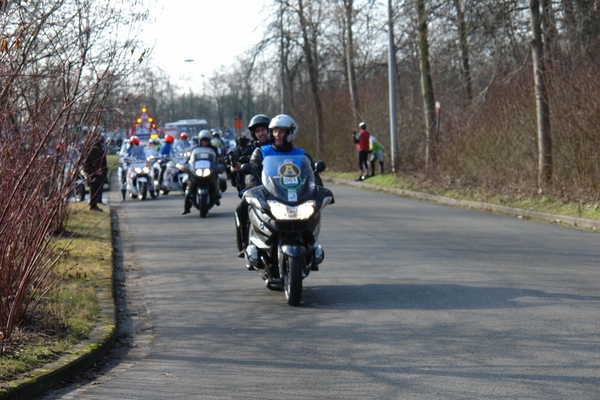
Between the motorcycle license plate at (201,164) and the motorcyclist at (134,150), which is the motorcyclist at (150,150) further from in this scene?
the motorcycle license plate at (201,164)

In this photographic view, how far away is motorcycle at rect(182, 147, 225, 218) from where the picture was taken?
65.8ft

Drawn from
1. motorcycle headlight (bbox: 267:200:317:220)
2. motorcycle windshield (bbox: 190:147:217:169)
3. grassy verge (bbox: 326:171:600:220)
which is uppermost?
motorcycle windshield (bbox: 190:147:217:169)

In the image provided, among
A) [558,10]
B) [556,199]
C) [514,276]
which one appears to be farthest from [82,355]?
[558,10]

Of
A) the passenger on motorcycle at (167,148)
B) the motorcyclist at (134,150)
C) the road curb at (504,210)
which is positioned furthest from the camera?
the passenger on motorcycle at (167,148)

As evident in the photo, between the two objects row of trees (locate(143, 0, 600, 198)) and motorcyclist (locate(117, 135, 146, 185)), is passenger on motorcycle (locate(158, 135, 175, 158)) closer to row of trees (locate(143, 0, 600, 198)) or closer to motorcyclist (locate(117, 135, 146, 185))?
motorcyclist (locate(117, 135, 146, 185))

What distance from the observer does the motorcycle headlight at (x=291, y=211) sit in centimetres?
912

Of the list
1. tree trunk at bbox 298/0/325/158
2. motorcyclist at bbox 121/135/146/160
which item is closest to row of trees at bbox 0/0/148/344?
motorcyclist at bbox 121/135/146/160

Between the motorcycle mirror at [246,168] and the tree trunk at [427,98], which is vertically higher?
the tree trunk at [427,98]

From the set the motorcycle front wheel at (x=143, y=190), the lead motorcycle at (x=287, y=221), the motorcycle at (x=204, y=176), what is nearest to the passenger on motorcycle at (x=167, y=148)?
the motorcycle front wheel at (x=143, y=190)

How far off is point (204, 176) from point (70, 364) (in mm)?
13452

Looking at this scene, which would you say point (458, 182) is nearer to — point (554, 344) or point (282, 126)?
point (282, 126)

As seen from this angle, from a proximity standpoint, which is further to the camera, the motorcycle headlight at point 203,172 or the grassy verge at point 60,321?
the motorcycle headlight at point 203,172

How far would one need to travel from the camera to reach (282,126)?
386 inches

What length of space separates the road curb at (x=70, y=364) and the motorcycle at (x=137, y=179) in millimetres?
18571
